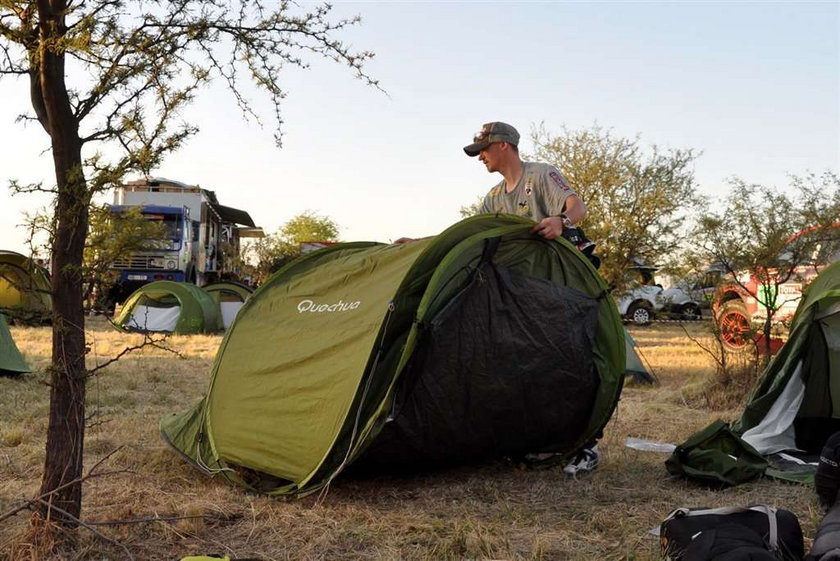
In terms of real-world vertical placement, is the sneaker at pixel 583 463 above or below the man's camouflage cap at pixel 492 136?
below

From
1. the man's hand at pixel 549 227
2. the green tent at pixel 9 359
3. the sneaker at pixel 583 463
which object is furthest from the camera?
the green tent at pixel 9 359

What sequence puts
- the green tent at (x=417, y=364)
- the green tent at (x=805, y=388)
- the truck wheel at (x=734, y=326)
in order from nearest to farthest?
the green tent at (x=417, y=364) < the green tent at (x=805, y=388) < the truck wheel at (x=734, y=326)

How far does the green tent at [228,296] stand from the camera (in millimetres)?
17391

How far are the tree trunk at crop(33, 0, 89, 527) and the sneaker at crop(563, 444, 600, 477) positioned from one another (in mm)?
2758

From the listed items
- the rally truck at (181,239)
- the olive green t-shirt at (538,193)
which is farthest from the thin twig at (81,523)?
the rally truck at (181,239)

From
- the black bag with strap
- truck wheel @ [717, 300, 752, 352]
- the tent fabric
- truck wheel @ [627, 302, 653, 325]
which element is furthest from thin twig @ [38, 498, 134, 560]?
truck wheel @ [627, 302, 653, 325]

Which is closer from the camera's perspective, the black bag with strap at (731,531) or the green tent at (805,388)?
the black bag with strap at (731,531)

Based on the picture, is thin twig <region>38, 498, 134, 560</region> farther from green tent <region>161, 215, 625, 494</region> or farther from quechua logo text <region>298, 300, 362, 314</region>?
quechua logo text <region>298, 300, 362, 314</region>

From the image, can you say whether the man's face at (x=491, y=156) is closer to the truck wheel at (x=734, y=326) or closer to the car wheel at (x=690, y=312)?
the truck wheel at (x=734, y=326)

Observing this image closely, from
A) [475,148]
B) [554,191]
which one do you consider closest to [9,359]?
[475,148]

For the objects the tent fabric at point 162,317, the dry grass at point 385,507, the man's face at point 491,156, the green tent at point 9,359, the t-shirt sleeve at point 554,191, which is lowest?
the dry grass at point 385,507

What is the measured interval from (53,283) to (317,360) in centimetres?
154

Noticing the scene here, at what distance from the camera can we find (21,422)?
6.02 metres

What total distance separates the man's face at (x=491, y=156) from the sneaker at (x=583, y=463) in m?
1.85
